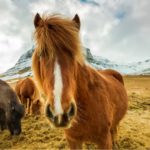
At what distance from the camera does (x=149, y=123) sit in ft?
35.6

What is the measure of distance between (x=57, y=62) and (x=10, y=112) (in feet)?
23.8

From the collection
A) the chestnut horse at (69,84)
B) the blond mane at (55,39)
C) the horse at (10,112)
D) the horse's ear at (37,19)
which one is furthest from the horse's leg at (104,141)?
the horse at (10,112)

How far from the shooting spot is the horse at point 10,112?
1038cm

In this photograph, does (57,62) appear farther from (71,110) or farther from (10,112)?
(10,112)

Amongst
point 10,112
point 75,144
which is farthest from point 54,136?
point 75,144

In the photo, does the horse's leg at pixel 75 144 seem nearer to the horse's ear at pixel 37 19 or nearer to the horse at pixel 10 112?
the horse's ear at pixel 37 19

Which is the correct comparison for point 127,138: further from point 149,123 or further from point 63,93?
point 63,93

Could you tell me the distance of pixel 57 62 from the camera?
12.6ft

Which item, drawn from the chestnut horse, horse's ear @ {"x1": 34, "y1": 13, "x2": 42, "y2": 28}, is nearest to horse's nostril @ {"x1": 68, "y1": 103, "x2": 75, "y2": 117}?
the chestnut horse

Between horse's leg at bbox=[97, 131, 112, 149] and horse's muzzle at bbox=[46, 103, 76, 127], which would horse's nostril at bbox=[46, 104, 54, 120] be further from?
horse's leg at bbox=[97, 131, 112, 149]

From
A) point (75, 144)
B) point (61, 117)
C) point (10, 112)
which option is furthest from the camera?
point (10, 112)

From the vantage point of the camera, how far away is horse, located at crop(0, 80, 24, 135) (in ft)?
34.0

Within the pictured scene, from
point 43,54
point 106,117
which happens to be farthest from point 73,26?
point 106,117

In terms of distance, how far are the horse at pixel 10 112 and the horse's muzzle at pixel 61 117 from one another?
22.2 feet
